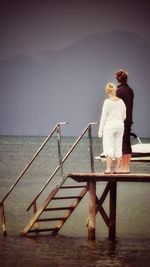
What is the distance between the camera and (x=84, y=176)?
15930mm

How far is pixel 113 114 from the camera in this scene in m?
15.2

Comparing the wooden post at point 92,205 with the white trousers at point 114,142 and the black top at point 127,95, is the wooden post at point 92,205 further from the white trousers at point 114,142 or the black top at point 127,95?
the black top at point 127,95

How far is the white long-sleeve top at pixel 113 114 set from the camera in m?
15.2

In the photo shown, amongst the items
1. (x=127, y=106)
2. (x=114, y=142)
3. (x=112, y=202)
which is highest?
(x=127, y=106)

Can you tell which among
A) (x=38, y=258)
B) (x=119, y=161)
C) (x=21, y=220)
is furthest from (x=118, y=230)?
(x=119, y=161)

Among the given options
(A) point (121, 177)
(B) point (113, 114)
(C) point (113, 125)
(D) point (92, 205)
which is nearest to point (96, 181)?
(D) point (92, 205)

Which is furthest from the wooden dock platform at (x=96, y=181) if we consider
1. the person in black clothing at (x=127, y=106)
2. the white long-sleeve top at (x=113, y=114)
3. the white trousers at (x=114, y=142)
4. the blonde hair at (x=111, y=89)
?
the blonde hair at (x=111, y=89)

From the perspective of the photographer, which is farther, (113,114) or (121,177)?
(121,177)

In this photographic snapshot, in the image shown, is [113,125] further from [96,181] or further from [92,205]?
[92,205]

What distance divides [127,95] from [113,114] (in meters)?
0.54

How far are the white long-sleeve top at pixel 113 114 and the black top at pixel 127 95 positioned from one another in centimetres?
16

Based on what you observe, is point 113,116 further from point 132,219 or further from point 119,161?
point 132,219

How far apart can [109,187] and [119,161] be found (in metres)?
3.02

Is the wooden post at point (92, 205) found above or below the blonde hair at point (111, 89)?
below
